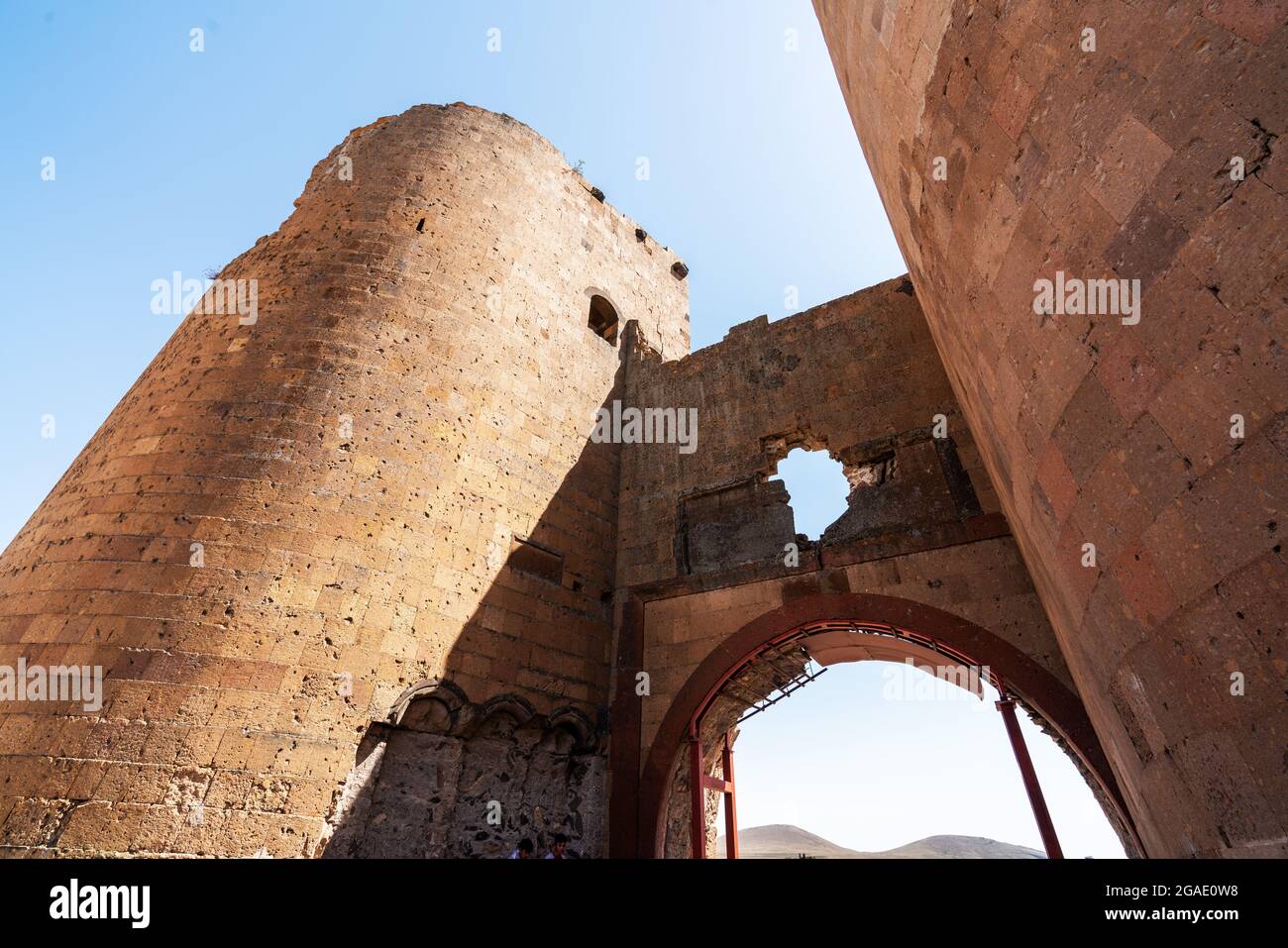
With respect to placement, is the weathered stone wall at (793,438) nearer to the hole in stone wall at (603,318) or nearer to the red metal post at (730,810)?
the hole in stone wall at (603,318)

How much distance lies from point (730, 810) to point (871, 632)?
2833 millimetres

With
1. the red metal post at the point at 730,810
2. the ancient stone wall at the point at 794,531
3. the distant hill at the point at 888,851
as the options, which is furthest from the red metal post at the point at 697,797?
the distant hill at the point at 888,851

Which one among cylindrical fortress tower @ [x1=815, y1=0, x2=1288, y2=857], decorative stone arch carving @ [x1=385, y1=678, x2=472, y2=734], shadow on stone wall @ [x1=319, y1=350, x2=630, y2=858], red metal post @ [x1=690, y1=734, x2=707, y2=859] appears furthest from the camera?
red metal post @ [x1=690, y1=734, x2=707, y2=859]

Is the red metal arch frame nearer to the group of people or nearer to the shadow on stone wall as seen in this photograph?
Result: the shadow on stone wall

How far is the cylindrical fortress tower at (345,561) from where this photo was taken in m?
4.49

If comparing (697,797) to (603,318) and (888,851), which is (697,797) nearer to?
(603,318)

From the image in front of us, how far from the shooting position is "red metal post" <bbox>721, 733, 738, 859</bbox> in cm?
682

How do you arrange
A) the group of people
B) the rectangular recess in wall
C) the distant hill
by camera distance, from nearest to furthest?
1. the group of people
2. the rectangular recess in wall
3. the distant hill

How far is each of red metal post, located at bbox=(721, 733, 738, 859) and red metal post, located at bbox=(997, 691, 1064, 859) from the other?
2916 millimetres

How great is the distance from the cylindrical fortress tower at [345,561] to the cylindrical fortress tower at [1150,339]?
17.0ft

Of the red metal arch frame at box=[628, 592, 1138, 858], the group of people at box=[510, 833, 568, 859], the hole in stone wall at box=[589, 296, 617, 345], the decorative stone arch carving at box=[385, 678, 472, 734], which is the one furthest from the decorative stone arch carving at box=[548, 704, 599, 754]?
the hole in stone wall at box=[589, 296, 617, 345]

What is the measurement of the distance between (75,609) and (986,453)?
7.79 m

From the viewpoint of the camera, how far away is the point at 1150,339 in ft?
7.01
